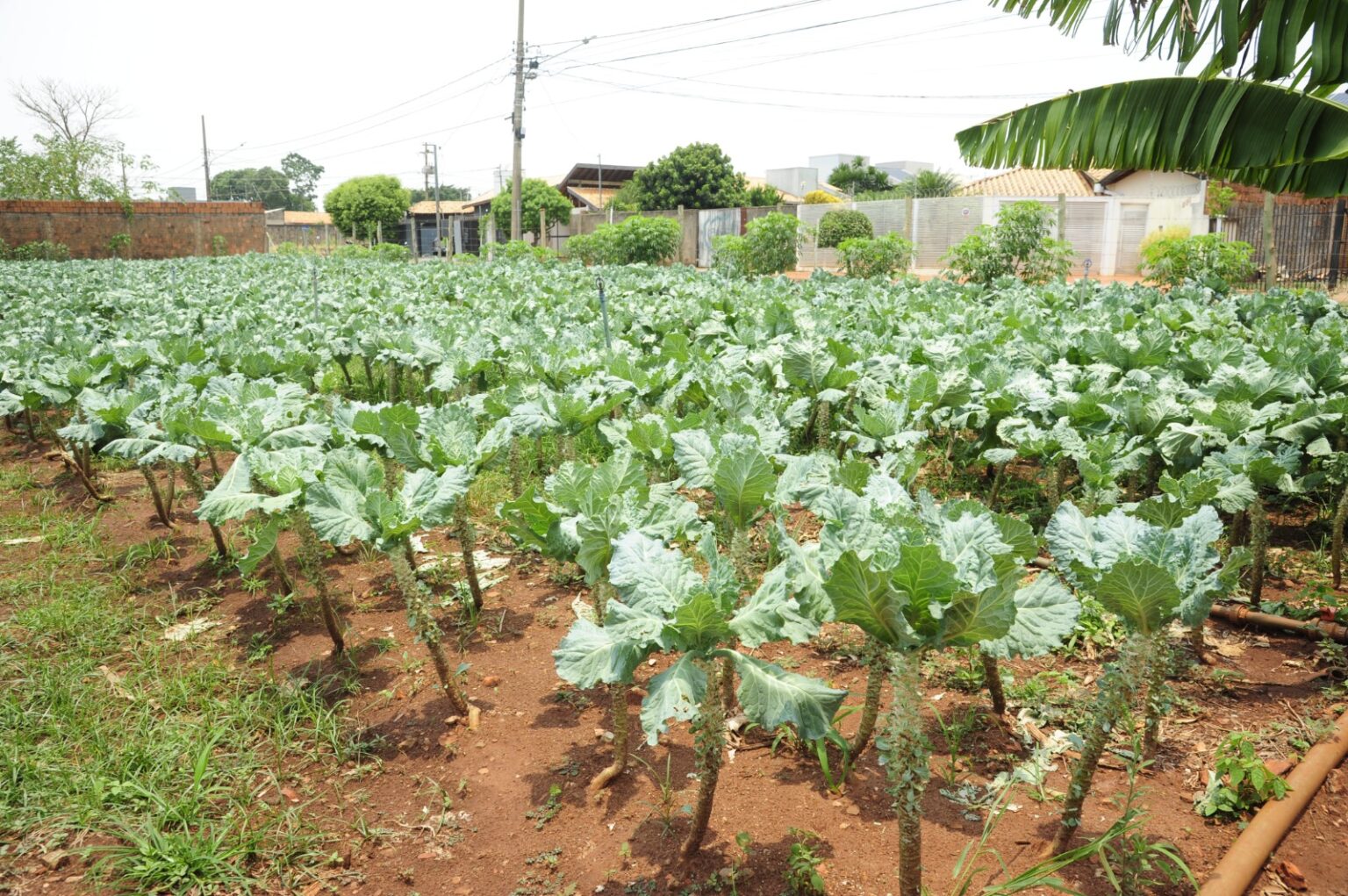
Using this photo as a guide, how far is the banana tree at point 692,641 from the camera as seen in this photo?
2.07m

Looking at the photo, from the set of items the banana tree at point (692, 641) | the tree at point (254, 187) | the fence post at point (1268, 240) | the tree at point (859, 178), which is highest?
the tree at point (254, 187)

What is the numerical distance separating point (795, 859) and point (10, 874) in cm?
247

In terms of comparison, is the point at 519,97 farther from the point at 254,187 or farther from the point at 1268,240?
the point at 254,187

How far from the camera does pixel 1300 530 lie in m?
5.21

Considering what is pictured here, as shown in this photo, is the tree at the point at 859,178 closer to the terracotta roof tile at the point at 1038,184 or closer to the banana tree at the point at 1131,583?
the terracotta roof tile at the point at 1038,184

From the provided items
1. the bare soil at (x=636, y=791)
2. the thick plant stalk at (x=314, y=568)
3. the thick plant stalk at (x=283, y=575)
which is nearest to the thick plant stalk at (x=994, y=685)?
the bare soil at (x=636, y=791)

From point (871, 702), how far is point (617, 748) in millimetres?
870

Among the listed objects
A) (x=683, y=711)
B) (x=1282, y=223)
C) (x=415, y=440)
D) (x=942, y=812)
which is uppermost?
(x=1282, y=223)

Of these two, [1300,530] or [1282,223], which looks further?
[1282,223]

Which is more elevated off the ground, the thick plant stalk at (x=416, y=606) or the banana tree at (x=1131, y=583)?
the banana tree at (x=1131, y=583)

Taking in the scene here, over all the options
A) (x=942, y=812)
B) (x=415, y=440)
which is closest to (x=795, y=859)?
(x=942, y=812)

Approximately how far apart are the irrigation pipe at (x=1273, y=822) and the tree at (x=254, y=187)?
11852 centimetres

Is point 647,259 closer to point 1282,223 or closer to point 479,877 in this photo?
point 1282,223

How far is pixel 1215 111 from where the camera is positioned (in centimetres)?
484
